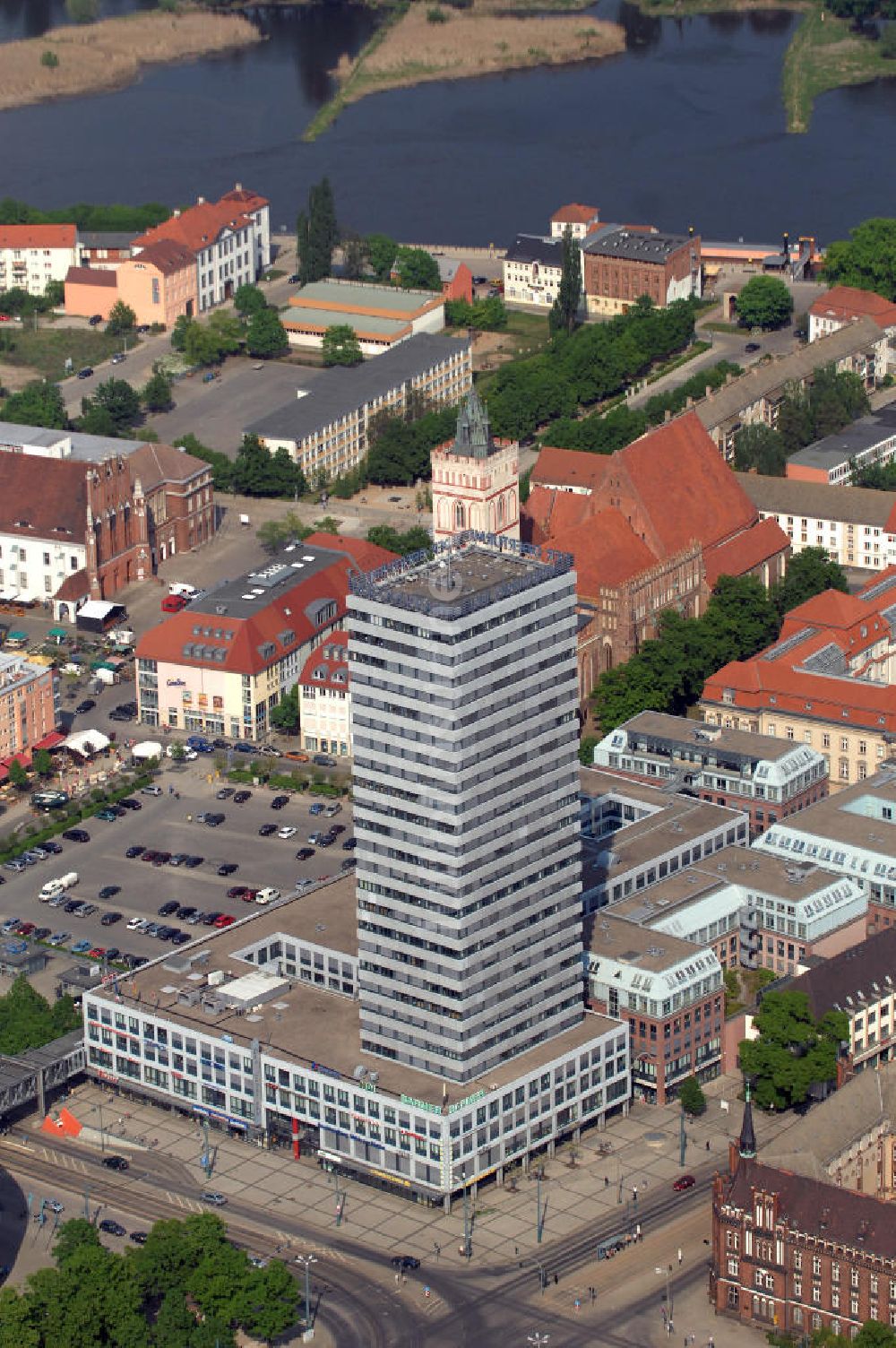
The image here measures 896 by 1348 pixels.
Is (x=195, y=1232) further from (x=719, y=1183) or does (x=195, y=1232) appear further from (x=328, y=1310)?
(x=719, y=1183)

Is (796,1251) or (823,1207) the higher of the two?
(823,1207)

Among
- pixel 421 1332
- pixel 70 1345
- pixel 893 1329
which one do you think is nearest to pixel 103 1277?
pixel 70 1345

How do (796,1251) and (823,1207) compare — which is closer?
(796,1251)
